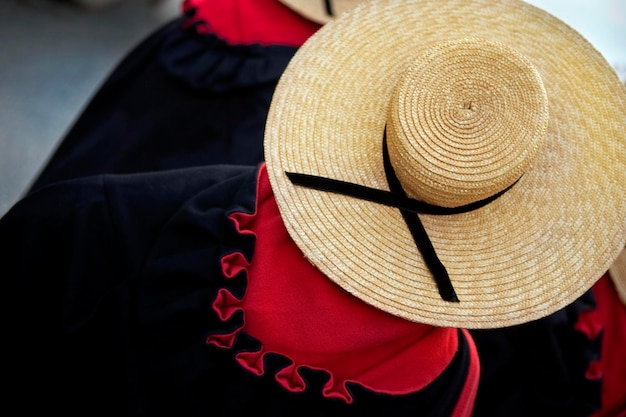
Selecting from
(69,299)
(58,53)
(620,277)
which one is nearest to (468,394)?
(620,277)

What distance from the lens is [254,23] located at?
1507mm

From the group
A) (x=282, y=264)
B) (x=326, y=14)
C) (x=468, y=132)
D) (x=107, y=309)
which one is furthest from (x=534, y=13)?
(x=107, y=309)

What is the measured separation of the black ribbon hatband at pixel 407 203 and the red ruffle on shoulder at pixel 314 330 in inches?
3.6

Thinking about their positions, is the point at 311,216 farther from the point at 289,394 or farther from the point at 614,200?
the point at 614,200

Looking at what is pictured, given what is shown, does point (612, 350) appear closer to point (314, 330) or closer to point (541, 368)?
point (541, 368)

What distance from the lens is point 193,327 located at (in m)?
0.96

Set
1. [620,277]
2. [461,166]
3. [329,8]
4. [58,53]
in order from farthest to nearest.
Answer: [58,53], [329,8], [620,277], [461,166]

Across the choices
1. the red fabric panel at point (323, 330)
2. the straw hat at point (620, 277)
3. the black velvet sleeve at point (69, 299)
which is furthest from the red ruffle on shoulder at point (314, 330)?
the straw hat at point (620, 277)

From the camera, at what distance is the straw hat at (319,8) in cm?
147

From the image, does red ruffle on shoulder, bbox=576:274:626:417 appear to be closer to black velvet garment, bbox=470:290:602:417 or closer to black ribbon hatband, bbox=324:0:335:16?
black velvet garment, bbox=470:290:602:417

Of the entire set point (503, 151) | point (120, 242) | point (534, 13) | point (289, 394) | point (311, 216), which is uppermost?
point (534, 13)

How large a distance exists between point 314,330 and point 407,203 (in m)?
0.22

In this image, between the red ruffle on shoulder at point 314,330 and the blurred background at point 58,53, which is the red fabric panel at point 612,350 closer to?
→ the red ruffle on shoulder at point 314,330

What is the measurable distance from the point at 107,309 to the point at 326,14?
2.80ft
